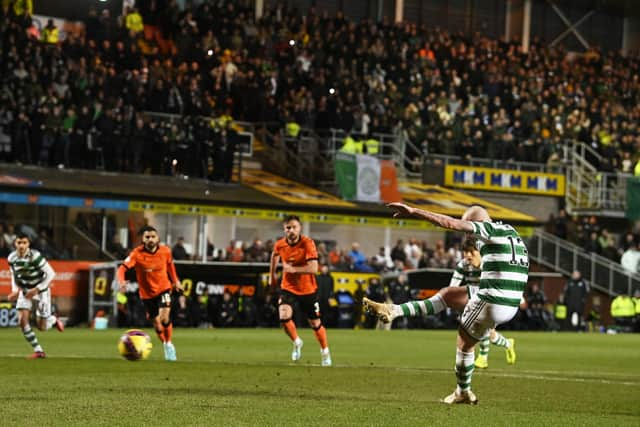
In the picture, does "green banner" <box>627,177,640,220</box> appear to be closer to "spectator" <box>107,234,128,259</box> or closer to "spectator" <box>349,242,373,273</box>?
"spectator" <box>349,242,373,273</box>

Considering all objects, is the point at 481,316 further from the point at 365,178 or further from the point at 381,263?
the point at 365,178

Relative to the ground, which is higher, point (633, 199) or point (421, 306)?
point (421, 306)

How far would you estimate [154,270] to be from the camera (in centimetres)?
2155

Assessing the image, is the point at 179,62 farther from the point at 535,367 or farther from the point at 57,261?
the point at 535,367

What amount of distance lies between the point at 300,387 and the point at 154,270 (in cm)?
643

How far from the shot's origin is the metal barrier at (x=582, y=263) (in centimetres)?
4572

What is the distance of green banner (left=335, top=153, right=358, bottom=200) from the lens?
4184 cm

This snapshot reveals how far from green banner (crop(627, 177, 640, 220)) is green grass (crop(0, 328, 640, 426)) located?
21475 mm

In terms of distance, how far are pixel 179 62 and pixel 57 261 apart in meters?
9.82

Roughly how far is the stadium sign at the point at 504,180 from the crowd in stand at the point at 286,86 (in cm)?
78

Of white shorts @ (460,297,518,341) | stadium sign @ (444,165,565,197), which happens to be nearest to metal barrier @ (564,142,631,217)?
stadium sign @ (444,165,565,197)

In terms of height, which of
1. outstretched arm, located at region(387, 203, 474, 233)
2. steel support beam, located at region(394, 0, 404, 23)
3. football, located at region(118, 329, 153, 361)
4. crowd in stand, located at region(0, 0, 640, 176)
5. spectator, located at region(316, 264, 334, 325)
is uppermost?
steel support beam, located at region(394, 0, 404, 23)

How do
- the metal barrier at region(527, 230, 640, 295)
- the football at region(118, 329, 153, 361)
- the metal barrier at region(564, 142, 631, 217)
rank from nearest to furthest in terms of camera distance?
the football at region(118, 329, 153, 361) < the metal barrier at region(527, 230, 640, 295) < the metal barrier at region(564, 142, 631, 217)

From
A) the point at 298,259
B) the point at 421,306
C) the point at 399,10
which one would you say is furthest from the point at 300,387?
the point at 399,10
